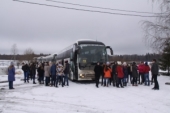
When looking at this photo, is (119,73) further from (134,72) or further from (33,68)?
(33,68)

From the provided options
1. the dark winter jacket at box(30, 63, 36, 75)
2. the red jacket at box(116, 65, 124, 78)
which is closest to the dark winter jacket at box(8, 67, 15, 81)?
the dark winter jacket at box(30, 63, 36, 75)

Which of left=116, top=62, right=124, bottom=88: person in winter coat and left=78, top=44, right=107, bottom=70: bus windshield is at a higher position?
left=78, top=44, right=107, bottom=70: bus windshield

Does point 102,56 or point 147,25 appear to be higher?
point 147,25

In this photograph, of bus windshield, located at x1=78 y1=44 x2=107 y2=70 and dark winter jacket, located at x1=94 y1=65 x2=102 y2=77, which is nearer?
dark winter jacket, located at x1=94 y1=65 x2=102 y2=77

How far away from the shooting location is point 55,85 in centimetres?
1708

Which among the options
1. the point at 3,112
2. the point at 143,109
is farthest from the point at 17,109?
the point at 143,109

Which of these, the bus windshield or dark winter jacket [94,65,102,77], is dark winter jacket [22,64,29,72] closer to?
the bus windshield

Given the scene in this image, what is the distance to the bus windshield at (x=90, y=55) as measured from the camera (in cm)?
1853

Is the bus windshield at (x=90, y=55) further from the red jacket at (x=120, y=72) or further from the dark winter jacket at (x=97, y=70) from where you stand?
the red jacket at (x=120, y=72)

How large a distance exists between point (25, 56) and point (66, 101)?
70.7m

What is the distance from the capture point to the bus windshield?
Result: 18.5m

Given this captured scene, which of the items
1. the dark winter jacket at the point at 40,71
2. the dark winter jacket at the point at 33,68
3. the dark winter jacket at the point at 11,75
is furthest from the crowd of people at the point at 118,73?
the dark winter jacket at the point at 11,75

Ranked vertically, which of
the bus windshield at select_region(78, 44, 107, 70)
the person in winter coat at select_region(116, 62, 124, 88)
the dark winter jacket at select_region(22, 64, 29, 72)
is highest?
the bus windshield at select_region(78, 44, 107, 70)

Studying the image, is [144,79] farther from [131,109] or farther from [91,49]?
[131,109]
